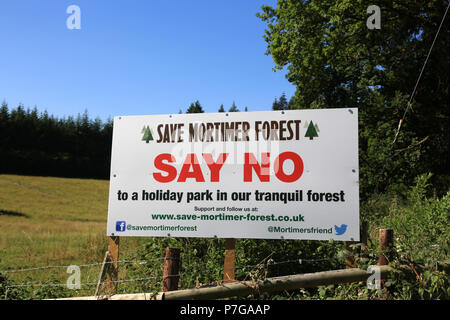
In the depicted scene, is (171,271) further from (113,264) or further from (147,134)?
(147,134)

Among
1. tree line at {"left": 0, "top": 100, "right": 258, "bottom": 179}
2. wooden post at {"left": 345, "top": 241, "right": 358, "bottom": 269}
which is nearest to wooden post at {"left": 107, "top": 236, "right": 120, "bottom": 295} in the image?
wooden post at {"left": 345, "top": 241, "right": 358, "bottom": 269}

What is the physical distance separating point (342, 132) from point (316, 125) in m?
0.38

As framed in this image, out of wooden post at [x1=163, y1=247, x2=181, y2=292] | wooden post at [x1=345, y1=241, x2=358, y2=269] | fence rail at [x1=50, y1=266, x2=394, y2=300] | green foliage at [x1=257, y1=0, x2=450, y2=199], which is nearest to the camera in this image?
fence rail at [x1=50, y1=266, x2=394, y2=300]

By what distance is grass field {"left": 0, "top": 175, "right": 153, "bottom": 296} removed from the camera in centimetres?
1291

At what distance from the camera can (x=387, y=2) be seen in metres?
15.8

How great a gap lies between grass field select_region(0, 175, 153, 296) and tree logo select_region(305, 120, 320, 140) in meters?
4.67

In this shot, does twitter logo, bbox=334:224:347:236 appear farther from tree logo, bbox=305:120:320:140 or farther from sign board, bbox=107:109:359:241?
tree logo, bbox=305:120:320:140

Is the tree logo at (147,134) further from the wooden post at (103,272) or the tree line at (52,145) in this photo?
the tree line at (52,145)

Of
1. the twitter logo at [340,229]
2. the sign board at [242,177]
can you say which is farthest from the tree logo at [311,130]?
the twitter logo at [340,229]

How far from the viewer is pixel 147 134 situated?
5566 millimetres

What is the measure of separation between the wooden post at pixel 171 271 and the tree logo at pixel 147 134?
1880 millimetres

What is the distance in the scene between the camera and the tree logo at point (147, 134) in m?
5.55

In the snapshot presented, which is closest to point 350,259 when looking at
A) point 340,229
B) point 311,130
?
point 340,229

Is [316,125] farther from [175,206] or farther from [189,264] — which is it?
[189,264]
